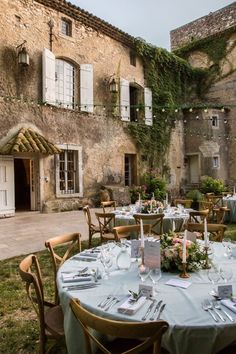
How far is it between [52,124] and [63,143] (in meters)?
0.77

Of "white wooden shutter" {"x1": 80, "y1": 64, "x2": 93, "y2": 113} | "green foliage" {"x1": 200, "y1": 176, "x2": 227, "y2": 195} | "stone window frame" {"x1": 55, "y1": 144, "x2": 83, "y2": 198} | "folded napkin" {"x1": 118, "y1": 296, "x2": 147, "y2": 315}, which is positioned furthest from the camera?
"green foliage" {"x1": 200, "y1": 176, "x2": 227, "y2": 195}

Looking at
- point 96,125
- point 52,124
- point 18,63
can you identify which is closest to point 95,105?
point 96,125

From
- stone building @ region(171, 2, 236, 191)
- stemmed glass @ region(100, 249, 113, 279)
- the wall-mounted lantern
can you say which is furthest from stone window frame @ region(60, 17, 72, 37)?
stemmed glass @ region(100, 249, 113, 279)

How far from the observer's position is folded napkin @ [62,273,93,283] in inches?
87.4

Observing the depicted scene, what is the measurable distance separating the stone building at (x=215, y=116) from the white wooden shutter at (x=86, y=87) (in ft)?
19.2

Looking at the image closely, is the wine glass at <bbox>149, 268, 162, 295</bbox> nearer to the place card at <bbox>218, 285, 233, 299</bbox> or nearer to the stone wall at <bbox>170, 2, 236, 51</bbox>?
the place card at <bbox>218, 285, 233, 299</bbox>

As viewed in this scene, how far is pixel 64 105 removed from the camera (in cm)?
1123

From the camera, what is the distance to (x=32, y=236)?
6.85 metres

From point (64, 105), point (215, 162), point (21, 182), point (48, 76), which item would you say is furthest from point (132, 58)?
point (21, 182)

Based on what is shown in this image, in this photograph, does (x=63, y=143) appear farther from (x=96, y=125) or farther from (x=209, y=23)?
(x=209, y=23)

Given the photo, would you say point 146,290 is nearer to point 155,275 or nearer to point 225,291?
point 155,275

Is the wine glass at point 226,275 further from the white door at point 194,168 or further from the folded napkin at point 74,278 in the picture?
the white door at point 194,168

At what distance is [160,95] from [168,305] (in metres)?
13.9

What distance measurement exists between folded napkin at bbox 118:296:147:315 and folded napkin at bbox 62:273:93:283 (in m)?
0.45
